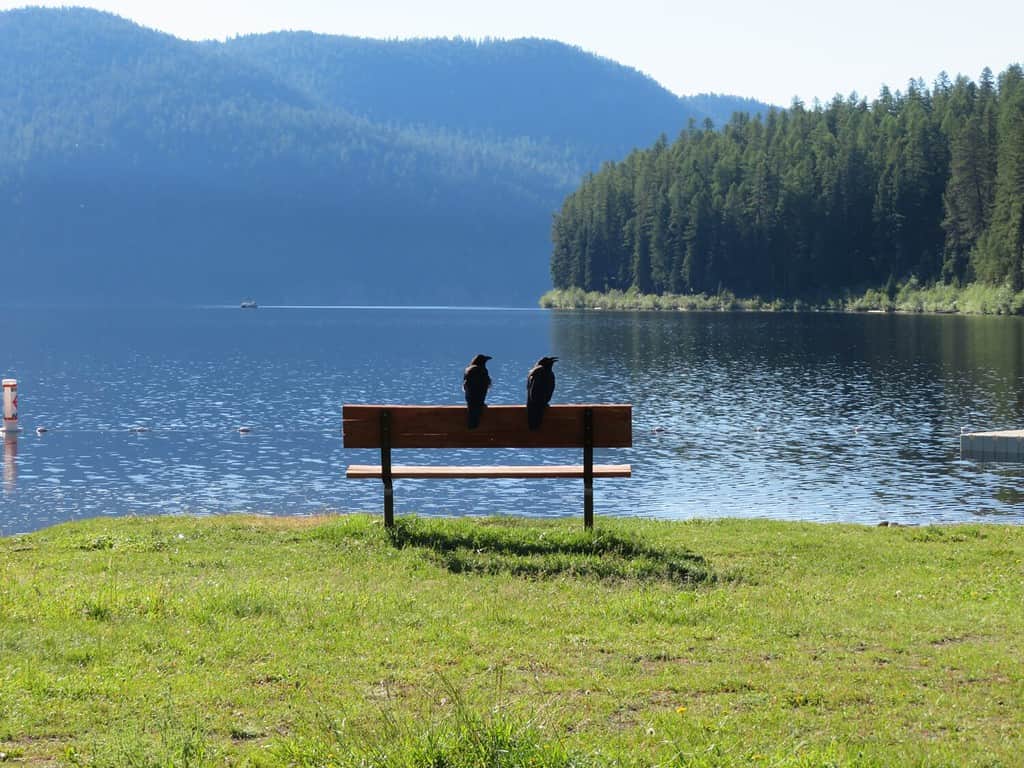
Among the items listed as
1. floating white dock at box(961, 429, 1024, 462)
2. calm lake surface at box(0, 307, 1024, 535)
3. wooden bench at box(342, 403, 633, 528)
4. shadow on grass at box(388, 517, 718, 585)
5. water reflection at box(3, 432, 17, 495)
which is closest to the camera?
shadow on grass at box(388, 517, 718, 585)

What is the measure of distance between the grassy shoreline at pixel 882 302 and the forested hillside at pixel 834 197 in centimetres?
146

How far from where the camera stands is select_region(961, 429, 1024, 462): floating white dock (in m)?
33.4

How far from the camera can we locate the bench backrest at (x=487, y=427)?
A: 53.0 feet

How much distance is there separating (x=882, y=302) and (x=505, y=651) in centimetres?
15547

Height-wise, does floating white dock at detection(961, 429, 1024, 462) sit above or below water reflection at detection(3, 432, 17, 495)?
above

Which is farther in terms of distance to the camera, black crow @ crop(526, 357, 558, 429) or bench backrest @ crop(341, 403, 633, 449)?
bench backrest @ crop(341, 403, 633, 449)

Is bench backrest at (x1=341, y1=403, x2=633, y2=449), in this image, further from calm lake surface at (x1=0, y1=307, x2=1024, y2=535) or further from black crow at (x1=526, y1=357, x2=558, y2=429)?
calm lake surface at (x1=0, y1=307, x2=1024, y2=535)

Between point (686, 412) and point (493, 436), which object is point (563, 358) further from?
point (493, 436)

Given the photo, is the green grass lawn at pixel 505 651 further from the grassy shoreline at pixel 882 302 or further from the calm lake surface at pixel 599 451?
the grassy shoreline at pixel 882 302

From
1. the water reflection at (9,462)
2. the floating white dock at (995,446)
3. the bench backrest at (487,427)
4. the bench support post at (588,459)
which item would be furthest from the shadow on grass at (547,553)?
the floating white dock at (995,446)

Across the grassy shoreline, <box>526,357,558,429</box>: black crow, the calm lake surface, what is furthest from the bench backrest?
the grassy shoreline

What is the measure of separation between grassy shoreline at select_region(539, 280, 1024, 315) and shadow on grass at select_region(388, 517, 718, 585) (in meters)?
123

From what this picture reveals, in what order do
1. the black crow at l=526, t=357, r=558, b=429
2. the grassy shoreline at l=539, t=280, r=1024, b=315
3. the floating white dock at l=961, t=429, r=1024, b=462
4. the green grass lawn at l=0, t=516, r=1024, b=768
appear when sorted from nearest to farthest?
the green grass lawn at l=0, t=516, r=1024, b=768, the black crow at l=526, t=357, r=558, b=429, the floating white dock at l=961, t=429, r=1024, b=462, the grassy shoreline at l=539, t=280, r=1024, b=315

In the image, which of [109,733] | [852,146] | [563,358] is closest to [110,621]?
[109,733]
